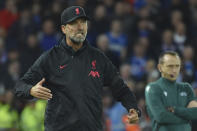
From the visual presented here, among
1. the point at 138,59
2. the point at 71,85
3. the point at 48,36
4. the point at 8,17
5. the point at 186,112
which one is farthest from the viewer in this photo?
the point at 8,17

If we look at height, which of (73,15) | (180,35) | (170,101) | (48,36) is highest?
(73,15)

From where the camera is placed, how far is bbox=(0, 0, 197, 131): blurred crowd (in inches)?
438

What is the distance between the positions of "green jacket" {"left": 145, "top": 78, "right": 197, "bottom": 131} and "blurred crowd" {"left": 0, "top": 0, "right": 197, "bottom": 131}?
3.56 metres

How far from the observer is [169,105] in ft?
22.8

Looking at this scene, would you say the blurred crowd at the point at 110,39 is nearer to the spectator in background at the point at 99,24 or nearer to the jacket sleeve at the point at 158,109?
the spectator in background at the point at 99,24

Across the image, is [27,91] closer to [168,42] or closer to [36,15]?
[168,42]

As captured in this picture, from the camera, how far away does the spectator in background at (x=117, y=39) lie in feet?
40.9

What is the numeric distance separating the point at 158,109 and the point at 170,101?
22cm

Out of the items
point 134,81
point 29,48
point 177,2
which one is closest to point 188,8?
point 177,2

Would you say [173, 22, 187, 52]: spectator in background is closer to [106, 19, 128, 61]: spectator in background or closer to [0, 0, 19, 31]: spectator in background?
[106, 19, 128, 61]: spectator in background

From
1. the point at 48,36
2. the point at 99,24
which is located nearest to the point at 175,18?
the point at 99,24

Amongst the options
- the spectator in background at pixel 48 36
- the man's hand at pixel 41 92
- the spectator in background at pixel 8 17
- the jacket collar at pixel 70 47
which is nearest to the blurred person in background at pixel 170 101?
the jacket collar at pixel 70 47

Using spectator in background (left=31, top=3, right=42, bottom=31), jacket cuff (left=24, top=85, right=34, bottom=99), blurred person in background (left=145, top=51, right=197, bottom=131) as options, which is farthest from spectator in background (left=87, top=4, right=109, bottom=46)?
jacket cuff (left=24, top=85, right=34, bottom=99)

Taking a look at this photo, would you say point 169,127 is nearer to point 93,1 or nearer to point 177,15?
point 177,15
